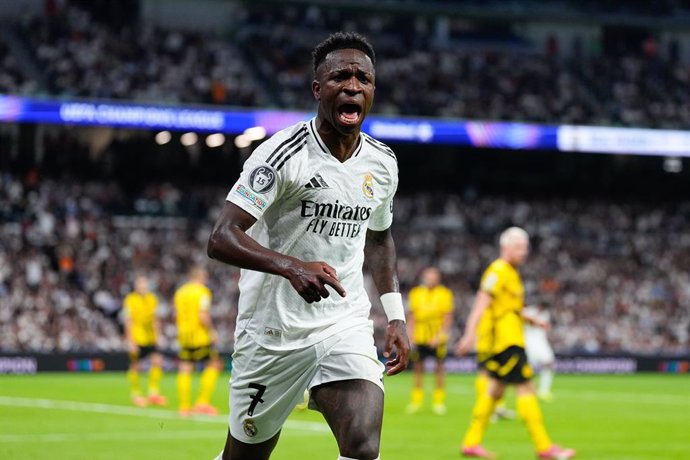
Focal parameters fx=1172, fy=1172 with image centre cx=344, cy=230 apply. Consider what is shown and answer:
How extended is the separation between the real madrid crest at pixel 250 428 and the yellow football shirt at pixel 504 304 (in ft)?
22.1

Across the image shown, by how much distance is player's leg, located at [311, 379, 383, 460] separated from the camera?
5.64 meters

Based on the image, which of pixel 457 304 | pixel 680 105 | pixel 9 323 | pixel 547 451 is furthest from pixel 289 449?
pixel 680 105

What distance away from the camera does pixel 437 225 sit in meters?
40.0

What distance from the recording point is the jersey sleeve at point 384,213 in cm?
629

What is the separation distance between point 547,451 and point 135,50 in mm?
27323

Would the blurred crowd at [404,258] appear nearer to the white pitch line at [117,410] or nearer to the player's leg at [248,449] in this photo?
the white pitch line at [117,410]

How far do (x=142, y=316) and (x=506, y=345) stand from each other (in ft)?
33.5

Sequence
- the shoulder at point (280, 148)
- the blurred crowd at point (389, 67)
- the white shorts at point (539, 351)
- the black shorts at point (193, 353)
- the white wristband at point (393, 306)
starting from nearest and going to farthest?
the shoulder at point (280, 148) → the white wristband at point (393, 306) → the black shorts at point (193, 353) → the white shorts at point (539, 351) → the blurred crowd at point (389, 67)

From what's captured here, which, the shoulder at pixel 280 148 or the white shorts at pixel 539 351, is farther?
the white shorts at pixel 539 351

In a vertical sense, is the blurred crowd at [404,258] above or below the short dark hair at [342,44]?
below

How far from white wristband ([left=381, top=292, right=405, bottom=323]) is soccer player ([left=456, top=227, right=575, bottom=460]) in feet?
18.9

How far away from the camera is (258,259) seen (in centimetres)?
533

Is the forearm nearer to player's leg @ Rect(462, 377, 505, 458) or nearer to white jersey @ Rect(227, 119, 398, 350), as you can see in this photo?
white jersey @ Rect(227, 119, 398, 350)

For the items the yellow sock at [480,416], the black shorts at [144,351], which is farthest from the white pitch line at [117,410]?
the yellow sock at [480,416]
